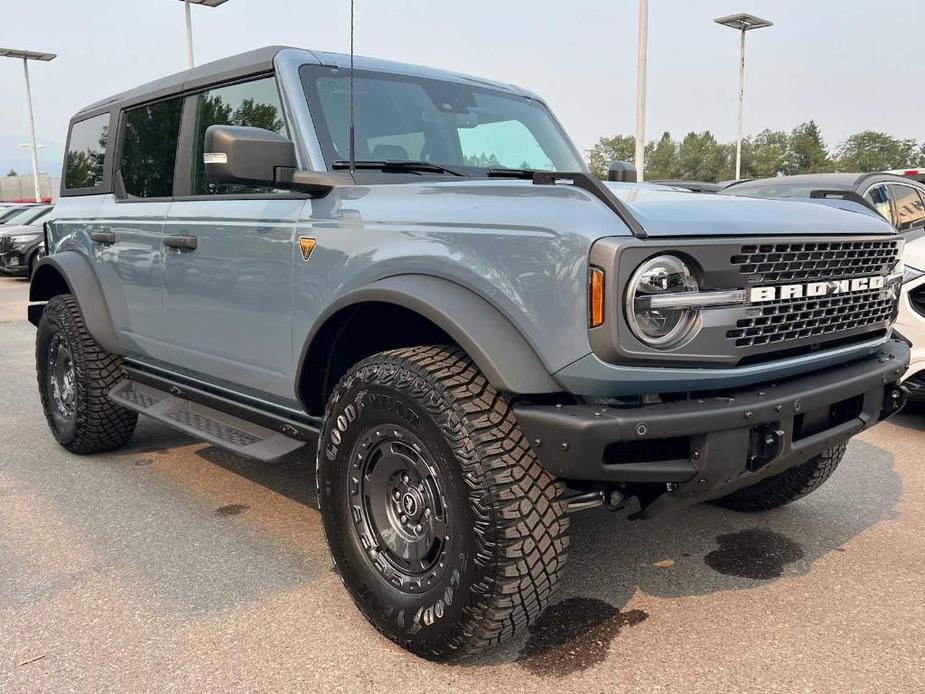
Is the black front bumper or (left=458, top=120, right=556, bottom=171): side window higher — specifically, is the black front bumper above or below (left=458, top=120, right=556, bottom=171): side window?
below

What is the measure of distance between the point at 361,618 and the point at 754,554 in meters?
1.61

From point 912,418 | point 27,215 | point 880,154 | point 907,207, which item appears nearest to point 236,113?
point 912,418

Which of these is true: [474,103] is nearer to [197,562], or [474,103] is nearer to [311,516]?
[311,516]

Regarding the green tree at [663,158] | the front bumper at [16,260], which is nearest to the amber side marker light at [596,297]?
the front bumper at [16,260]

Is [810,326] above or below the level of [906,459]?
above

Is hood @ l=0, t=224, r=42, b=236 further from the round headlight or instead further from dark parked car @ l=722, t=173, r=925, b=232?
the round headlight

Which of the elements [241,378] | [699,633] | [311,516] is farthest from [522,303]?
[311,516]

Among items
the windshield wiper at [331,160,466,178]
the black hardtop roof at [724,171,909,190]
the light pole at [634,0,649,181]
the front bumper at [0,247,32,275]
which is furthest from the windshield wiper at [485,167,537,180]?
the front bumper at [0,247,32,275]

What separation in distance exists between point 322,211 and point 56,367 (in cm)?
273

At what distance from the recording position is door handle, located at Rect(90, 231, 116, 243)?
417 centimetres

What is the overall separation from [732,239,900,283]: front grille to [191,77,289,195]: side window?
1.83m

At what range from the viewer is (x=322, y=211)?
2879 mm

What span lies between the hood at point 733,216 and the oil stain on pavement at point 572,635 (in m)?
1.32

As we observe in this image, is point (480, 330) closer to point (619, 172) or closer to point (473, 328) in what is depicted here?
point (473, 328)
